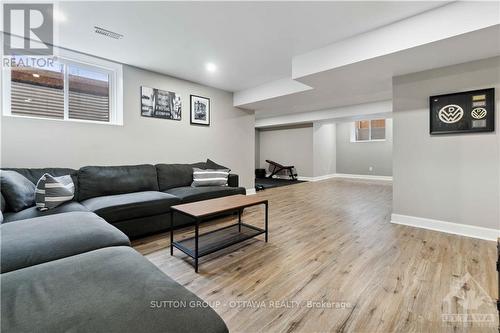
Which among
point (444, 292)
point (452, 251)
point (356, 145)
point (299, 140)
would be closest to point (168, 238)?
point (444, 292)

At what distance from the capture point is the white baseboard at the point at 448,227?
Result: 2.70 meters

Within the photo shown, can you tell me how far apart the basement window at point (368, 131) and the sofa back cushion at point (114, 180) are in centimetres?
792

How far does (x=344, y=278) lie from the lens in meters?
1.89

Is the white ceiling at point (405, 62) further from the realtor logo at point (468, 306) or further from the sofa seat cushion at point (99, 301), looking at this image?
the sofa seat cushion at point (99, 301)

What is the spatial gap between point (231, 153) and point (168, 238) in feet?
9.36

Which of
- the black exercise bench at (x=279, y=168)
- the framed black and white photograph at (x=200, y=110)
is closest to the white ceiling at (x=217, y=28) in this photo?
the framed black and white photograph at (x=200, y=110)

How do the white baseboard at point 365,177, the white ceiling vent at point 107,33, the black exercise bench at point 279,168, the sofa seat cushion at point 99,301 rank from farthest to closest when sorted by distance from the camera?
the black exercise bench at point 279,168
the white baseboard at point 365,177
the white ceiling vent at point 107,33
the sofa seat cushion at point 99,301

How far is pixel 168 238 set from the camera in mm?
2771

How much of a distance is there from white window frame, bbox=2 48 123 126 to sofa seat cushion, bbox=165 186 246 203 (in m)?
1.51

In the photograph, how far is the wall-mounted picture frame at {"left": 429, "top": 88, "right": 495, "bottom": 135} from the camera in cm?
268

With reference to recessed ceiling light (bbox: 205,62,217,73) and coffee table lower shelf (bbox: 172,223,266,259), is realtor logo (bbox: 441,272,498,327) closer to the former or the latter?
coffee table lower shelf (bbox: 172,223,266,259)

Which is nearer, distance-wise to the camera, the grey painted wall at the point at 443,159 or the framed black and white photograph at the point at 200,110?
the grey painted wall at the point at 443,159

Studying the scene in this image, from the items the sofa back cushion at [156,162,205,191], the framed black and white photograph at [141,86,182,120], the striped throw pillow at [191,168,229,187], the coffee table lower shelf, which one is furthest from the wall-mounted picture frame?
the framed black and white photograph at [141,86,182,120]

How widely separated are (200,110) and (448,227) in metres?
4.45
